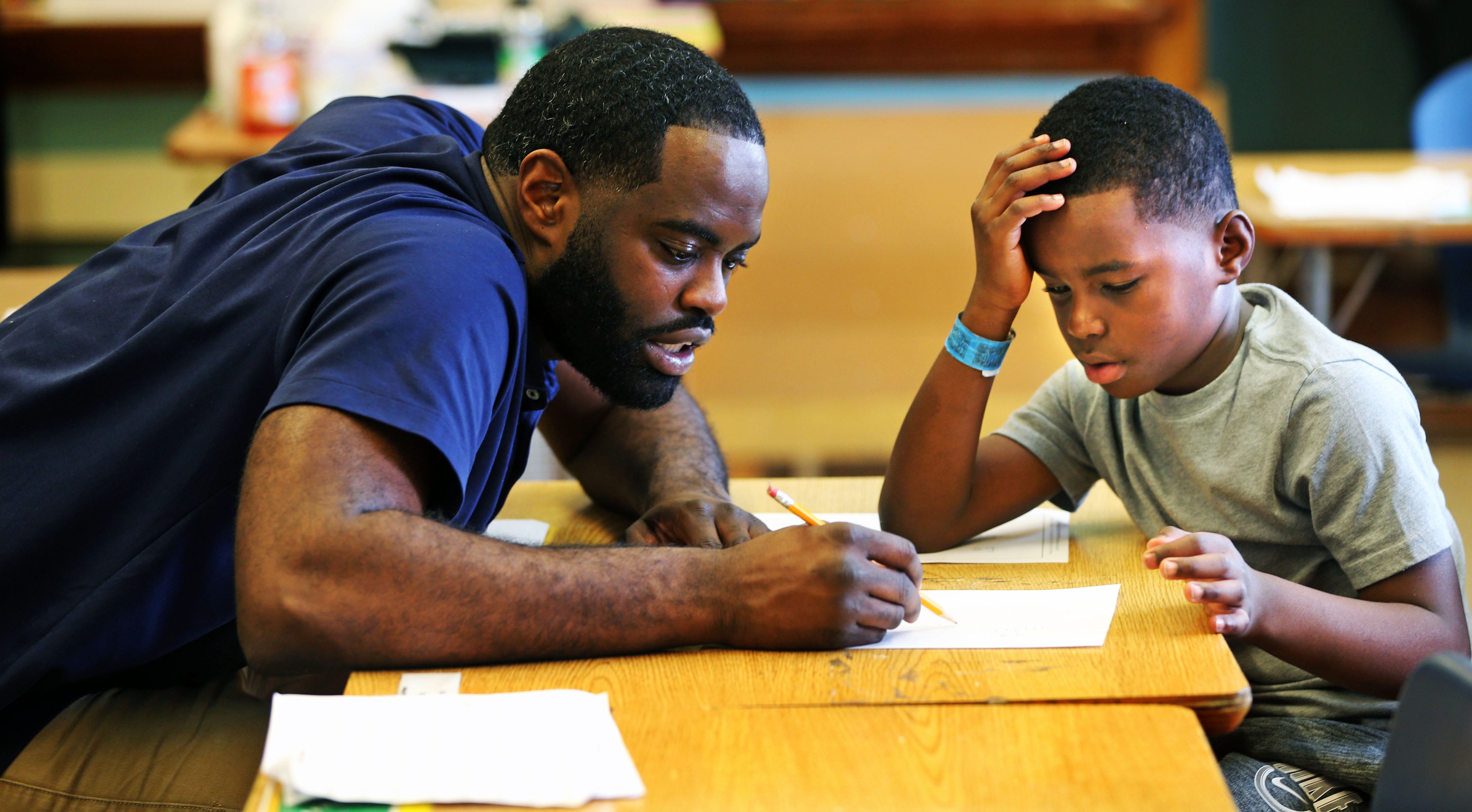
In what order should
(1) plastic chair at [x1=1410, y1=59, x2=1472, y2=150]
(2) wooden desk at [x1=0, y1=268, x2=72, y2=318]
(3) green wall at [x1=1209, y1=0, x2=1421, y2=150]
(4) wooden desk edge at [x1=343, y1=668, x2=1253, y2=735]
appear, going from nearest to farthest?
(4) wooden desk edge at [x1=343, y1=668, x2=1253, y2=735] < (2) wooden desk at [x1=0, y1=268, x2=72, y2=318] < (1) plastic chair at [x1=1410, y1=59, x2=1472, y2=150] < (3) green wall at [x1=1209, y1=0, x2=1421, y2=150]

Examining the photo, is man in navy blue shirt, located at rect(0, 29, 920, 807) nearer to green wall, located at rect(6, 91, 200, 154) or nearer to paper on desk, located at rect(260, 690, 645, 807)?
paper on desk, located at rect(260, 690, 645, 807)

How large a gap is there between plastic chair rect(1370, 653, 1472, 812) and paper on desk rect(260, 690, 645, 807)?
0.50m

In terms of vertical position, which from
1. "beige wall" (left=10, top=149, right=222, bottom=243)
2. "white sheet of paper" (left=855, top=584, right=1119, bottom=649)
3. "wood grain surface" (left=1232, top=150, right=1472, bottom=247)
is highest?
"white sheet of paper" (left=855, top=584, right=1119, bottom=649)

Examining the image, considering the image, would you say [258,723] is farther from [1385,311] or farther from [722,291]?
[1385,311]

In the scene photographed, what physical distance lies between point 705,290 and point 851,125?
8.20 ft

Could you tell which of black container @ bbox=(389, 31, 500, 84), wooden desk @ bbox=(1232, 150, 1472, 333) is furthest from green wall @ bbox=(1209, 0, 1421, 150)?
black container @ bbox=(389, 31, 500, 84)

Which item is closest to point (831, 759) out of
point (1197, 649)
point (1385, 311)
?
point (1197, 649)

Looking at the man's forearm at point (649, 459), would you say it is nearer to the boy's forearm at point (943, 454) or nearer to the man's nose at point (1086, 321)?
the boy's forearm at point (943, 454)

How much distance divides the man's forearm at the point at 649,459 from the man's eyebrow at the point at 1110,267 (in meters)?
0.51

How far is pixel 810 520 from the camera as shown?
50.9 inches

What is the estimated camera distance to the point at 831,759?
3.05 feet

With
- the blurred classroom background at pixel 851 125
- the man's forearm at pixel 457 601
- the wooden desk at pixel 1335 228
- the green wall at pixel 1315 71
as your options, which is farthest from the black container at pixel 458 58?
the green wall at pixel 1315 71

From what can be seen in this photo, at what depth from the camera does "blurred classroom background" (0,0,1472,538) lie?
3.68 metres

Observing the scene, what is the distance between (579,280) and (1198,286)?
2.13 feet
